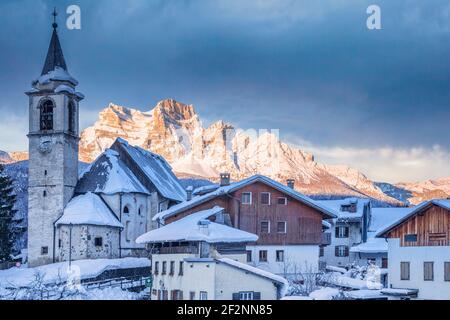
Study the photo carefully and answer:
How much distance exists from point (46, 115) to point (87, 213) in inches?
116

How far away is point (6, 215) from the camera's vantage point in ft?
59.0

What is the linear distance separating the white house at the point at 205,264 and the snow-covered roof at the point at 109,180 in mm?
5426

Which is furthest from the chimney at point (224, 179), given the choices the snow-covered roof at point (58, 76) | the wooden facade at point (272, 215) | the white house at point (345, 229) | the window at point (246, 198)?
the snow-covered roof at point (58, 76)

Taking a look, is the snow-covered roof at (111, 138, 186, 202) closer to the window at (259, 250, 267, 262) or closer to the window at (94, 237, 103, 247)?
the window at (94, 237, 103, 247)

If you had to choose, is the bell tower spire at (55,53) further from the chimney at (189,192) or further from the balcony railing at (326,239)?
the balcony railing at (326,239)

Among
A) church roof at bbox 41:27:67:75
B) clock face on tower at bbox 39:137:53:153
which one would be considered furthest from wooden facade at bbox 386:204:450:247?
clock face on tower at bbox 39:137:53:153

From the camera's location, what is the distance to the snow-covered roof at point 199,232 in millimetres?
14327

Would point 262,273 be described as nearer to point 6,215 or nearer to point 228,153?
point 228,153

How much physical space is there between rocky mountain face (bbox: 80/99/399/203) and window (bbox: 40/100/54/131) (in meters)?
3.56

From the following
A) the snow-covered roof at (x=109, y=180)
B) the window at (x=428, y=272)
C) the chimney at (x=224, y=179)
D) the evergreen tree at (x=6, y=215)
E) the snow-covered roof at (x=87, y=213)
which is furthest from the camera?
the snow-covered roof at (x=109, y=180)

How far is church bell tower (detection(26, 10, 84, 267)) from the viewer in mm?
16906

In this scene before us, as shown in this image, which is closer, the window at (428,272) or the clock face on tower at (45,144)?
the window at (428,272)

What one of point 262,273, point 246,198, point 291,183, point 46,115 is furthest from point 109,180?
point 262,273
